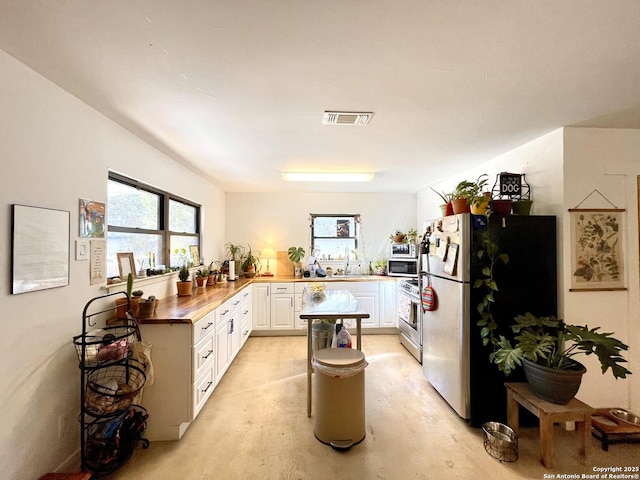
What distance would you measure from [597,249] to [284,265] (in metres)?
3.99

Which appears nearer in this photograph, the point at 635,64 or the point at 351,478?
the point at 635,64

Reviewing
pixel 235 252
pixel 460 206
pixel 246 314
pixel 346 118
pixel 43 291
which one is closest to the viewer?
pixel 43 291

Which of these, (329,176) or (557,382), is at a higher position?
(329,176)

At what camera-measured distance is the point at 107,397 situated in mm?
1633

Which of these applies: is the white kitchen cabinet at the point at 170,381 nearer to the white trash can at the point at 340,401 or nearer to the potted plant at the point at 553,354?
the white trash can at the point at 340,401

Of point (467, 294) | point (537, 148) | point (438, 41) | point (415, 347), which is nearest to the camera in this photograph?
point (438, 41)

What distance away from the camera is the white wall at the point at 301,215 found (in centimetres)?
496

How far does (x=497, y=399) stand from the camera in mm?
2203

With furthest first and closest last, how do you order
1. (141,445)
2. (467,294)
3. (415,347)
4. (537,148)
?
(415,347)
(537,148)
(467,294)
(141,445)

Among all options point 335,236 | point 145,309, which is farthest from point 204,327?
point 335,236

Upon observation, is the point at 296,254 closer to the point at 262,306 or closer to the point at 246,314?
the point at 262,306

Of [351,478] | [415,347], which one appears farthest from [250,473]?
[415,347]

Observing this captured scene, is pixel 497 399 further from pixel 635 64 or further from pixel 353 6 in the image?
pixel 353 6

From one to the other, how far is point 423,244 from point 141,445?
299cm
